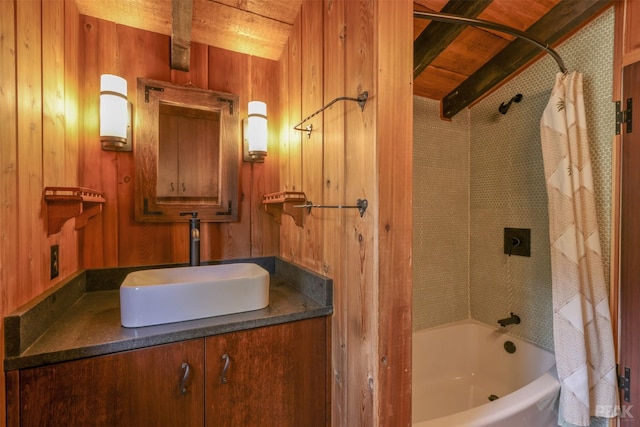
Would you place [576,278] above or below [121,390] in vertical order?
above

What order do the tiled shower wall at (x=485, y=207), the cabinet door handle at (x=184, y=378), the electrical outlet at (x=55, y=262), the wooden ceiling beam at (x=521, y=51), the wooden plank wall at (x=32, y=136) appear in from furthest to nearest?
the tiled shower wall at (x=485, y=207)
the wooden ceiling beam at (x=521, y=51)
the electrical outlet at (x=55, y=262)
the cabinet door handle at (x=184, y=378)
the wooden plank wall at (x=32, y=136)

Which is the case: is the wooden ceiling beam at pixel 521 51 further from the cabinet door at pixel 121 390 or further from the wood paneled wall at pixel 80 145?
the cabinet door at pixel 121 390

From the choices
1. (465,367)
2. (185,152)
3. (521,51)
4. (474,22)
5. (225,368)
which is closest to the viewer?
(225,368)

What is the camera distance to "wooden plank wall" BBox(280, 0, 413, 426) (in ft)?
3.01

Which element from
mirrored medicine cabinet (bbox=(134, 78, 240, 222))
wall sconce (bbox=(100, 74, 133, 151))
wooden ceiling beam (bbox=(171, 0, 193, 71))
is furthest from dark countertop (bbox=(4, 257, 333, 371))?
wooden ceiling beam (bbox=(171, 0, 193, 71))

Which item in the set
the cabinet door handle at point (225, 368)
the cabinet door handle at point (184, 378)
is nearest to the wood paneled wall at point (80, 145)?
the cabinet door handle at point (184, 378)

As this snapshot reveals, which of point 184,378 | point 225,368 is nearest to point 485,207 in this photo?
point 225,368

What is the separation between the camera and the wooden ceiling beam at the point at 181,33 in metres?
1.19

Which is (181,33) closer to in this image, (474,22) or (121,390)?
(474,22)

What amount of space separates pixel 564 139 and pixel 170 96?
1.99 meters

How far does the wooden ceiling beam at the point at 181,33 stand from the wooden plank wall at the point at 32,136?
0.40 metres

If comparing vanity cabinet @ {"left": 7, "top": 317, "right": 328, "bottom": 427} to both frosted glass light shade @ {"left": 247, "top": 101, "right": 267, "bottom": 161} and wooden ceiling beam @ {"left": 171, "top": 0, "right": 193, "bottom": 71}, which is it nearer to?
frosted glass light shade @ {"left": 247, "top": 101, "right": 267, "bottom": 161}

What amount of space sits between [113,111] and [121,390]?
Answer: 1116 mm

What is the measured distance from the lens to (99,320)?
980mm
